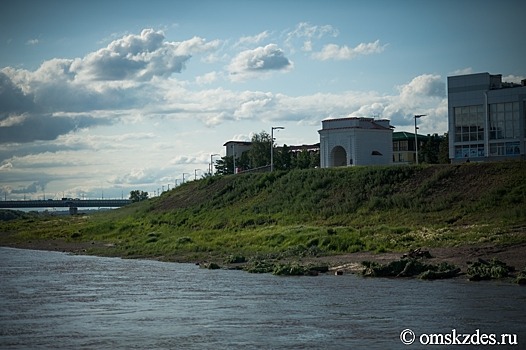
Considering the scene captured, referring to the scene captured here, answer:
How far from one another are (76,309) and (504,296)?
16.2m

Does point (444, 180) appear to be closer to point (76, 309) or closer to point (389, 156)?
point (389, 156)

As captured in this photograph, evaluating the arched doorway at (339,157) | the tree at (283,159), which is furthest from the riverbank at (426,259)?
Result: the tree at (283,159)

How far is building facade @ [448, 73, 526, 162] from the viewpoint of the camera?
291 ft

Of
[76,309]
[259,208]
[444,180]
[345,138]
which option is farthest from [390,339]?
[345,138]

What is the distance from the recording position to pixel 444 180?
64750 mm

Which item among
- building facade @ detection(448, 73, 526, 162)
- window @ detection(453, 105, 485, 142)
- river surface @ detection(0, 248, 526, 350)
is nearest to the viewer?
river surface @ detection(0, 248, 526, 350)

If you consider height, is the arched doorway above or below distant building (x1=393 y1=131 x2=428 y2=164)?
below

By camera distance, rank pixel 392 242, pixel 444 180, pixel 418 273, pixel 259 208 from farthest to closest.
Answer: pixel 259 208 < pixel 444 180 < pixel 392 242 < pixel 418 273

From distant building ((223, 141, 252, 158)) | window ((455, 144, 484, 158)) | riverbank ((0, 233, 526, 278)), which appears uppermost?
distant building ((223, 141, 252, 158))

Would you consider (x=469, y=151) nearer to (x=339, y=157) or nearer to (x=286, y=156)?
(x=339, y=157)

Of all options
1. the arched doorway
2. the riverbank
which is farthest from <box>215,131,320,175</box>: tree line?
the riverbank

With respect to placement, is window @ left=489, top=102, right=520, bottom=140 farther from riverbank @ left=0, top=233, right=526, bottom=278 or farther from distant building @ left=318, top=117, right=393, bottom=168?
riverbank @ left=0, top=233, right=526, bottom=278

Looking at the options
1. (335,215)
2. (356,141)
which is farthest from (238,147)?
(335,215)

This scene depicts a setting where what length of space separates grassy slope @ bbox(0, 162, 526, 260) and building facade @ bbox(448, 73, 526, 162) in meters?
21.9
